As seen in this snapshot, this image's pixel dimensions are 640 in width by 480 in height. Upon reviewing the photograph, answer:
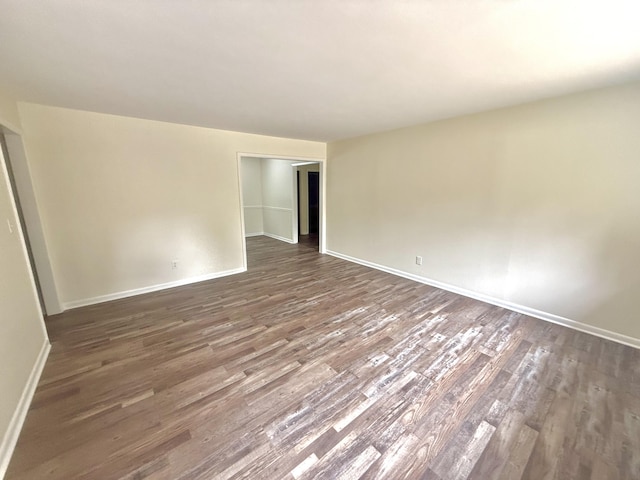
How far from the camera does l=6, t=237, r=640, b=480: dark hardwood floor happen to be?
1354mm

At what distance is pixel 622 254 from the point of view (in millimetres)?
2307

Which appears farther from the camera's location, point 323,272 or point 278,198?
point 278,198

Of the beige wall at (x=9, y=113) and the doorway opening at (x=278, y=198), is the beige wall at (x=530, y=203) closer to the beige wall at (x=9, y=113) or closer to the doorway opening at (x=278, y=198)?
the doorway opening at (x=278, y=198)

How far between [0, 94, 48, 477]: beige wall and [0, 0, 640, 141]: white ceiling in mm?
1049

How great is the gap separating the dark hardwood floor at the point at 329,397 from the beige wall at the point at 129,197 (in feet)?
2.21

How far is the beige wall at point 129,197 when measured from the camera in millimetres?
2844

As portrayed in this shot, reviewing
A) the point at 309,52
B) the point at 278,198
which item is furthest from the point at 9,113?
the point at 278,198

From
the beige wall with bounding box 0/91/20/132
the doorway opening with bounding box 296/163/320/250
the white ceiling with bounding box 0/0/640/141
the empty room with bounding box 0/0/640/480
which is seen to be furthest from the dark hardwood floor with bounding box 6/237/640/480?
the doorway opening with bounding box 296/163/320/250

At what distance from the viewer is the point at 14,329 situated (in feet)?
5.72

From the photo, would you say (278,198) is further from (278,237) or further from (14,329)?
(14,329)

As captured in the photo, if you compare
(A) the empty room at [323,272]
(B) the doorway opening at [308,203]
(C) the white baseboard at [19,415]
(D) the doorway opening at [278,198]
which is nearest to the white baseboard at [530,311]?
(A) the empty room at [323,272]

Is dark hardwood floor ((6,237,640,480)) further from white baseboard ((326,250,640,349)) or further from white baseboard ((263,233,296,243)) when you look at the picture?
white baseboard ((263,233,296,243))

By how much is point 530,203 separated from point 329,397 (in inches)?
114

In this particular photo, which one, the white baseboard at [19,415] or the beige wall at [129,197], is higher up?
the beige wall at [129,197]
